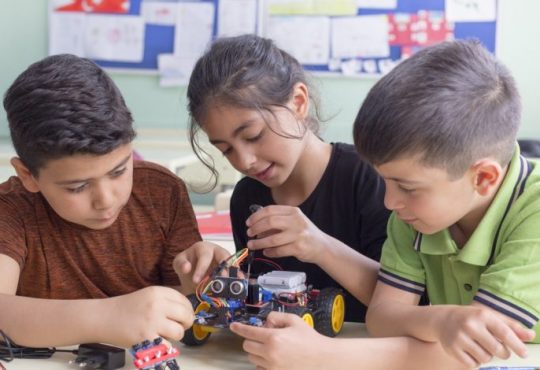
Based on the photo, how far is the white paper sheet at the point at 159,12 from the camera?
138 inches

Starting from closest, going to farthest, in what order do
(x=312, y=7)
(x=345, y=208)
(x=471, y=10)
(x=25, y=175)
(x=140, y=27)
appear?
1. (x=25, y=175)
2. (x=345, y=208)
3. (x=471, y=10)
4. (x=312, y=7)
5. (x=140, y=27)

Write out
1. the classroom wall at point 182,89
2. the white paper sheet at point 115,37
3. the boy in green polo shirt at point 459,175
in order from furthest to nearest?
the white paper sheet at point 115,37, the classroom wall at point 182,89, the boy in green polo shirt at point 459,175

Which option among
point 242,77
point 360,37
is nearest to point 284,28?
point 360,37

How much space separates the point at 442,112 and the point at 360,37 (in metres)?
2.52

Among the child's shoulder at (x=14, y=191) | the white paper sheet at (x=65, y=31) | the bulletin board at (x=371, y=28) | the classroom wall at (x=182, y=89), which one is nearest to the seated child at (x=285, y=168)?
the child's shoulder at (x=14, y=191)

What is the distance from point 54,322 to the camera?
0.99 m

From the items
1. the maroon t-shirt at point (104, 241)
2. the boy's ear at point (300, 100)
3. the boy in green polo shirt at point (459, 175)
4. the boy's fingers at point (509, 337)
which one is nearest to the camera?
the boy's fingers at point (509, 337)

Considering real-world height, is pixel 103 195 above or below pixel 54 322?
above

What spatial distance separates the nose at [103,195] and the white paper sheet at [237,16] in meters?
2.39

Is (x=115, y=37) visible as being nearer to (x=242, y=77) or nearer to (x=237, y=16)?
(x=237, y=16)

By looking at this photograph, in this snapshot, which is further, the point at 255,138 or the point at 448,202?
the point at 255,138

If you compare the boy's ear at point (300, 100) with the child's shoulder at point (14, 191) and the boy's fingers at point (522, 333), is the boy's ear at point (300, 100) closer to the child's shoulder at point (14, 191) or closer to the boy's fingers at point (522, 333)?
the child's shoulder at point (14, 191)

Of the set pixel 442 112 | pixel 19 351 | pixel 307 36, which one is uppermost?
pixel 307 36

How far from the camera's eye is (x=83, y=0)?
11.7 feet
